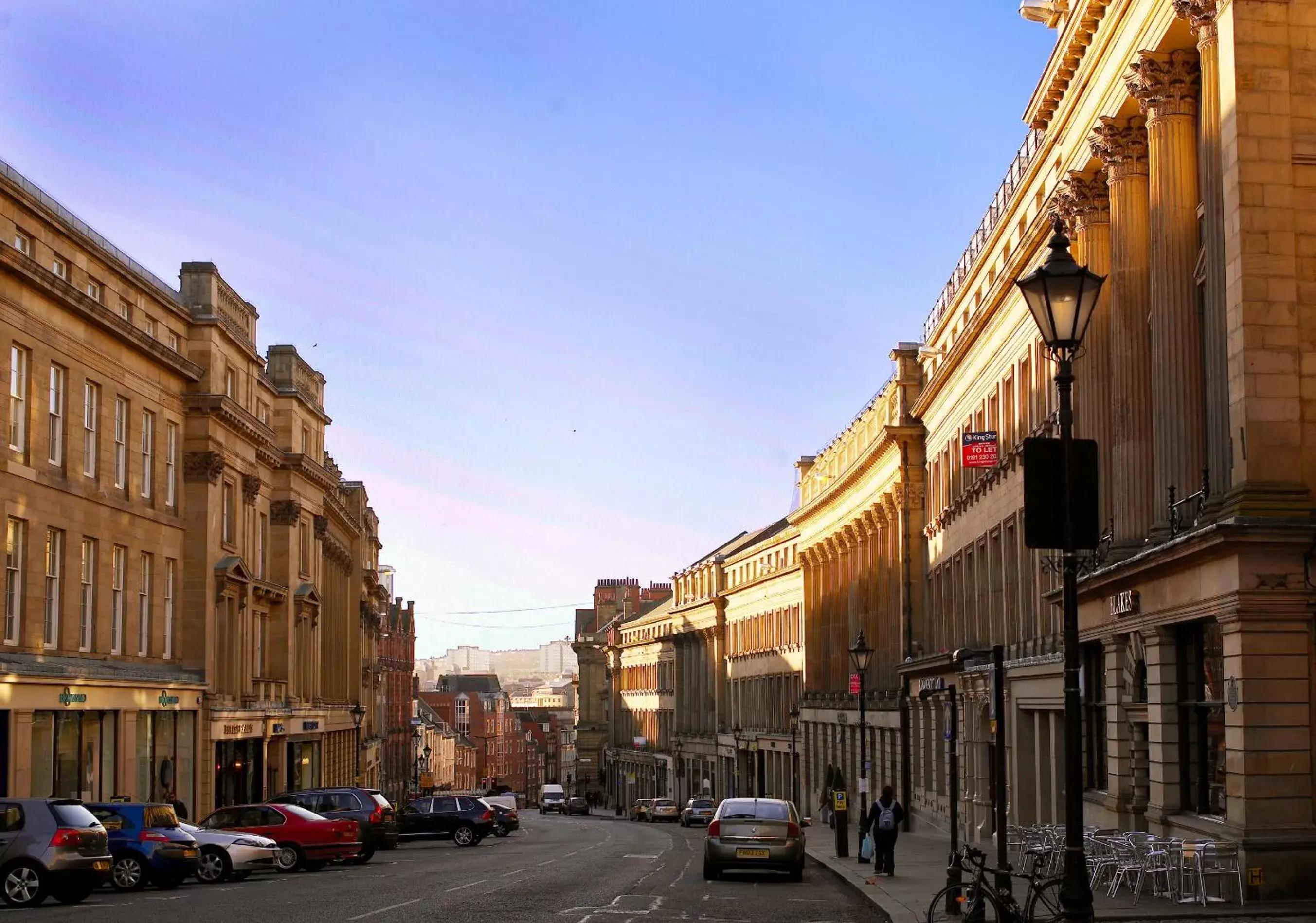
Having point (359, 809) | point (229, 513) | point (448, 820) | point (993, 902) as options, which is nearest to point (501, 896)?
point (993, 902)

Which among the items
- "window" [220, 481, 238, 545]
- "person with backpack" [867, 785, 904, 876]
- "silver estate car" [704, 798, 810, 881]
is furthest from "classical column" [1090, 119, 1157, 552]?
"window" [220, 481, 238, 545]

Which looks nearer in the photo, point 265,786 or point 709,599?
point 265,786

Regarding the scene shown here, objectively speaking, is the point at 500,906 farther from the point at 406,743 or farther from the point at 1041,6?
the point at 406,743

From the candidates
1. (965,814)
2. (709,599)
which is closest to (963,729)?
(965,814)

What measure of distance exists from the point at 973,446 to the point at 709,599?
80438 millimetres

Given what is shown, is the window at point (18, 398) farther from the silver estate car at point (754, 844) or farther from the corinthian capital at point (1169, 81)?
the corinthian capital at point (1169, 81)

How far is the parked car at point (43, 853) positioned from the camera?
25.4 m

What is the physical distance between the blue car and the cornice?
1559cm

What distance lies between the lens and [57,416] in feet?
149

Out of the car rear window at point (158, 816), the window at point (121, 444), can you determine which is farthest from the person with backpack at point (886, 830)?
the window at point (121, 444)

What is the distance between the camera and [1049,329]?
1521 cm

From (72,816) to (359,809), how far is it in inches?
715

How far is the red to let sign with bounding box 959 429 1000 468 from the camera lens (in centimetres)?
4506

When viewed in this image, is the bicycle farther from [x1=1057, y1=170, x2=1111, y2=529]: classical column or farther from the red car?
the red car
